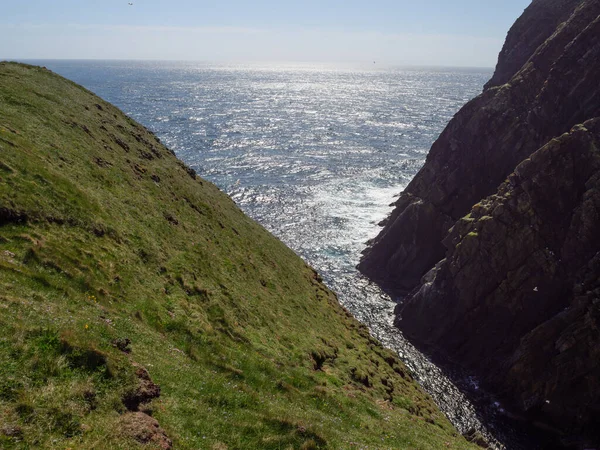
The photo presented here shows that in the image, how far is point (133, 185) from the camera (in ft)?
125

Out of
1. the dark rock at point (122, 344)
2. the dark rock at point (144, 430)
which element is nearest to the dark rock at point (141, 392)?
the dark rock at point (144, 430)

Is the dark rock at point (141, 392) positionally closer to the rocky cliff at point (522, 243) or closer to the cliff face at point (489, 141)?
the rocky cliff at point (522, 243)

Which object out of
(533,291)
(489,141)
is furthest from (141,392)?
(489,141)

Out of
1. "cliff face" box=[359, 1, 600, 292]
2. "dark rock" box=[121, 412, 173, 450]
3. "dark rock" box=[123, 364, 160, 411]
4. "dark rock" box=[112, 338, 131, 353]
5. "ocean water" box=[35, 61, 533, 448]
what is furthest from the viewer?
"cliff face" box=[359, 1, 600, 292]

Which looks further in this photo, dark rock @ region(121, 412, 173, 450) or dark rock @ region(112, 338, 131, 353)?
dark rock @ region(112, 338, 131, 353)

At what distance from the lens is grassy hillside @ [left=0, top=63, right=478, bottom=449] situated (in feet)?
47.1

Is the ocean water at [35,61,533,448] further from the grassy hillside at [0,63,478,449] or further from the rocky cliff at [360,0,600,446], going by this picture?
the grassy hillside at [0,63,478,449]

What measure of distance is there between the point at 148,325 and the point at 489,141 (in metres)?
63.7

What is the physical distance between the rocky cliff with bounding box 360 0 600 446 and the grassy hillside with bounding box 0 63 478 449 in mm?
13770

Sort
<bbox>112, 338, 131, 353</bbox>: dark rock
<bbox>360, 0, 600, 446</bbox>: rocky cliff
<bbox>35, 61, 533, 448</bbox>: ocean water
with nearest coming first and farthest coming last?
1. <bbox>112, 338, 131, 353</bbox>: dark rock
2. <bbox>360, 0, 600, 446</bbox>: rocky cliff
3. <bbox>35, 61, 533, 448</bbox>: ocean water

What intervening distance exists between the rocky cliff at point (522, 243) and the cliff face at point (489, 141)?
0.60 feet

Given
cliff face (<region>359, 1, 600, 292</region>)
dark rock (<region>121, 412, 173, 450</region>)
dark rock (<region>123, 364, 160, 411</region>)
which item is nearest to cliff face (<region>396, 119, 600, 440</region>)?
cliff face (<region>359, 1, 600, 292</region>)

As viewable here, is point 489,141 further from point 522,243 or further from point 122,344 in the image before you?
point 122,344

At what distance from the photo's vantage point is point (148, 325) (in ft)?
73.3
